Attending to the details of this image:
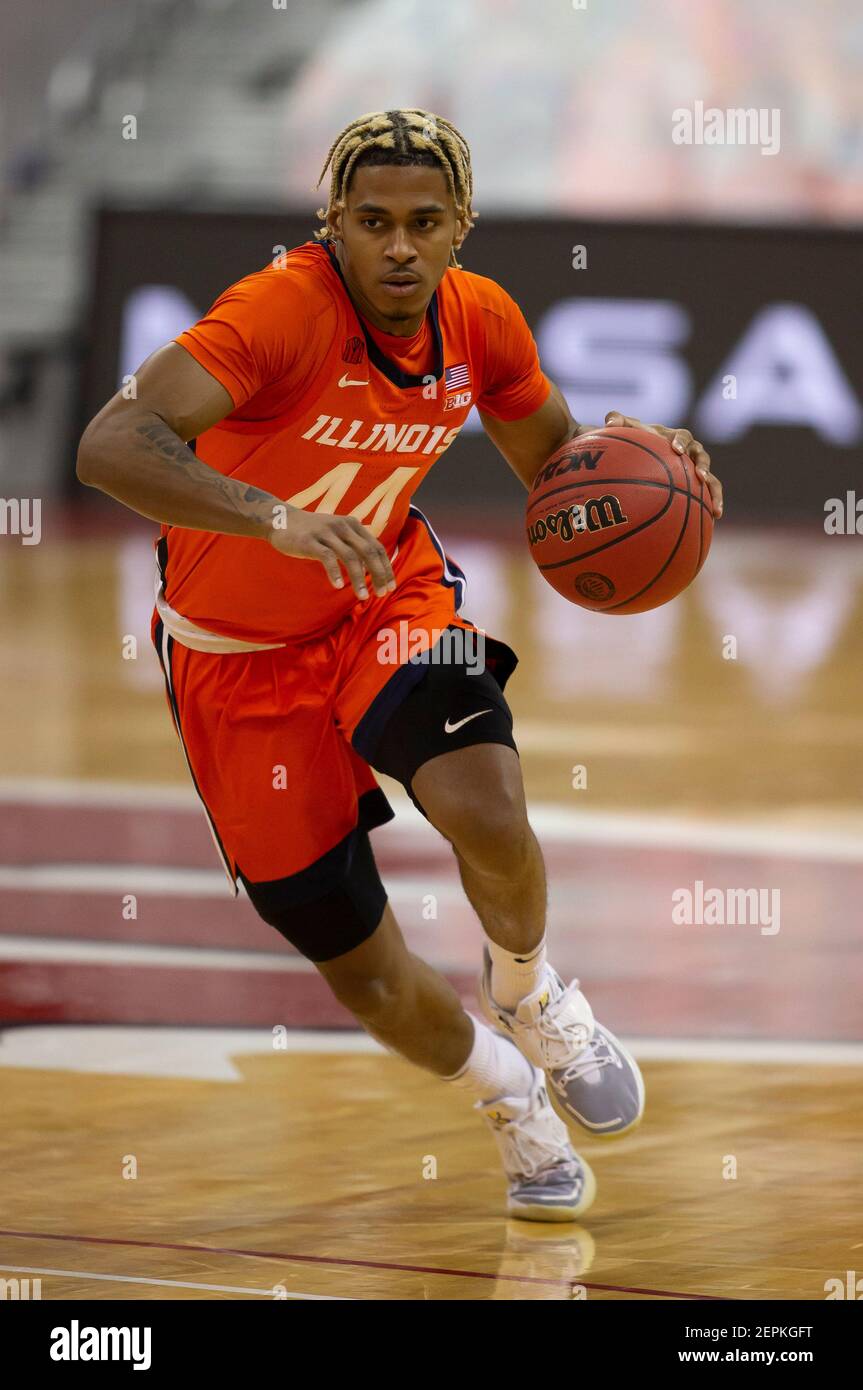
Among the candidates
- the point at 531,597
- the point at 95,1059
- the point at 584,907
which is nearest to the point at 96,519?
the point at 531,597

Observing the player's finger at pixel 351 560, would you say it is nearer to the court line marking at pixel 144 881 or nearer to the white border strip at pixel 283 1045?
the white border strip at pixel 283 1045

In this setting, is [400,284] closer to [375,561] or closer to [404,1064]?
[375,561]

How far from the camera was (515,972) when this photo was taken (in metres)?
4.62

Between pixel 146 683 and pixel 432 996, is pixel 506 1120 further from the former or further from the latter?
pixel 146 683

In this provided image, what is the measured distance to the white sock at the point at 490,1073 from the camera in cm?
474

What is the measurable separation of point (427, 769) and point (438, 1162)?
0.99 metres

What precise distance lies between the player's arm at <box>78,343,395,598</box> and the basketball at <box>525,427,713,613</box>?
956 mm

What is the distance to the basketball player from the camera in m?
4.38

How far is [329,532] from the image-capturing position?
387cm

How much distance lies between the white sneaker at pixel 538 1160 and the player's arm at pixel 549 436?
A: 4.39 feet

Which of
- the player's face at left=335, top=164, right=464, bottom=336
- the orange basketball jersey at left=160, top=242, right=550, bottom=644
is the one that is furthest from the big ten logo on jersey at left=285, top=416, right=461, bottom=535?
the player's face at left=335, top=164, right=464, bottom=336

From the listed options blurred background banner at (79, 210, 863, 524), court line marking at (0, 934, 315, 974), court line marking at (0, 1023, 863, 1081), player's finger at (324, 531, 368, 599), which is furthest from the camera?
blurred background banner at (79, 210, 863, 524)

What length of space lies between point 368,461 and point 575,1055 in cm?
127

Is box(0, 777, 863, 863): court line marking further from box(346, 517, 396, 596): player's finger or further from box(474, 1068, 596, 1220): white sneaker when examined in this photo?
box(346, 517, 396, 596): player's finger
